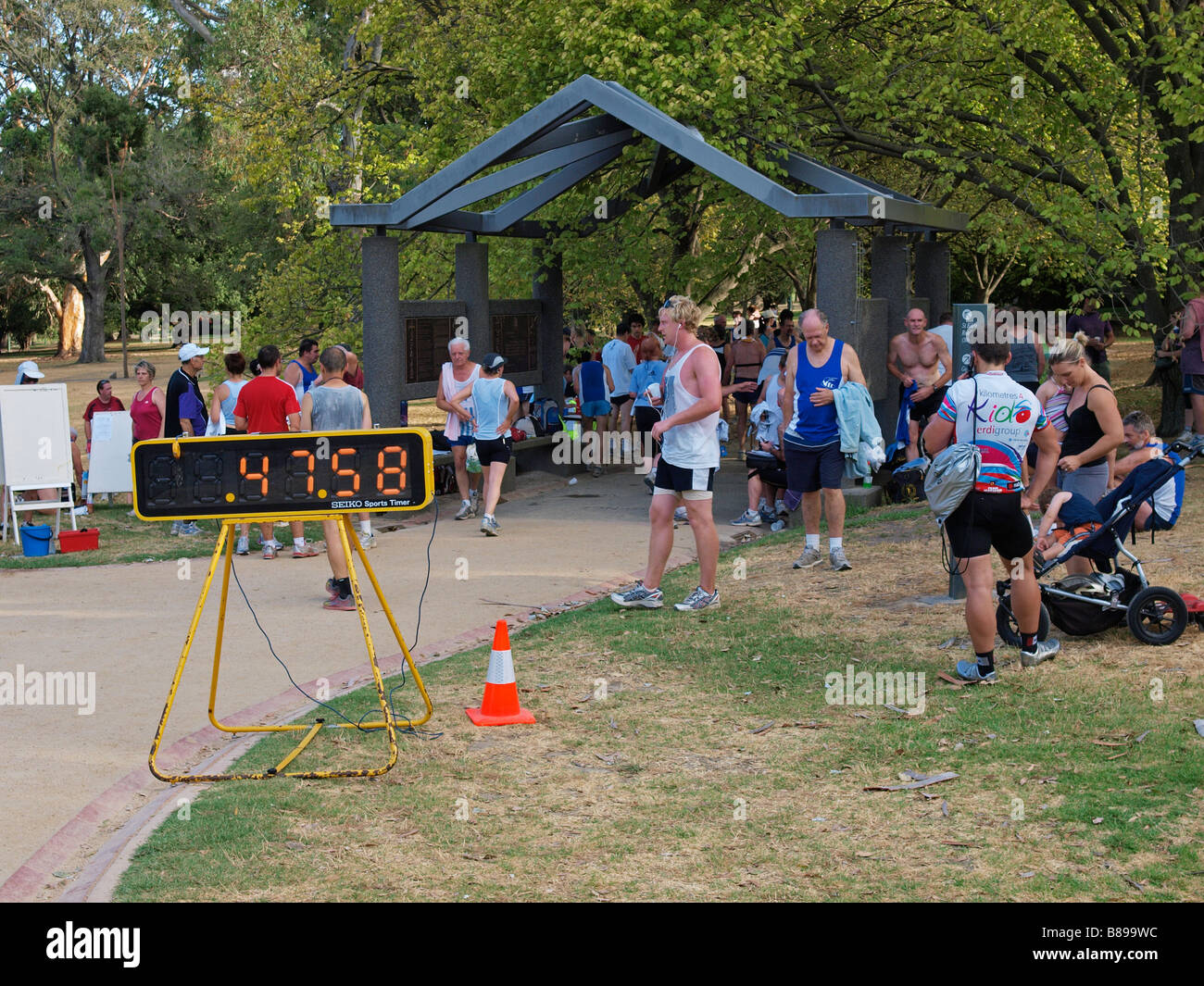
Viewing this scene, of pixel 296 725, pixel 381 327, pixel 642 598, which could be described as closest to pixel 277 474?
pixel 296 725

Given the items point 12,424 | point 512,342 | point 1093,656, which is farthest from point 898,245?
point 12,424

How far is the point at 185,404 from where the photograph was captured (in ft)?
42.8

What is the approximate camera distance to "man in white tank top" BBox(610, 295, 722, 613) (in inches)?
340

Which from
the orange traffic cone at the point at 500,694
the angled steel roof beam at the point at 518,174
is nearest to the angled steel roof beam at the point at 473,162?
the angled steel roof beam at the point at 518,174

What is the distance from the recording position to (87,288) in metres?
47.6

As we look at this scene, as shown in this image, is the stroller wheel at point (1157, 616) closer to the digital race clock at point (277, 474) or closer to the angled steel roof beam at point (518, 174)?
the digital race clock at point (277, 474)

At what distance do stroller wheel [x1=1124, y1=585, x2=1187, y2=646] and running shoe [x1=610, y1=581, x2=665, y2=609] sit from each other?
309cm

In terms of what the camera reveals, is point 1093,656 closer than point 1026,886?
No

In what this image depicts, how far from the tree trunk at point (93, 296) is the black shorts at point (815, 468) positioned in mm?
42198

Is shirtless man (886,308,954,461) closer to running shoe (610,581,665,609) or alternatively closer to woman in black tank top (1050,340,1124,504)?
woman in black tank top (1050,340,1124,504)

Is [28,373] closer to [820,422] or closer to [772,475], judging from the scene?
[772,475]

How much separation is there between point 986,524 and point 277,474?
3.55 m
